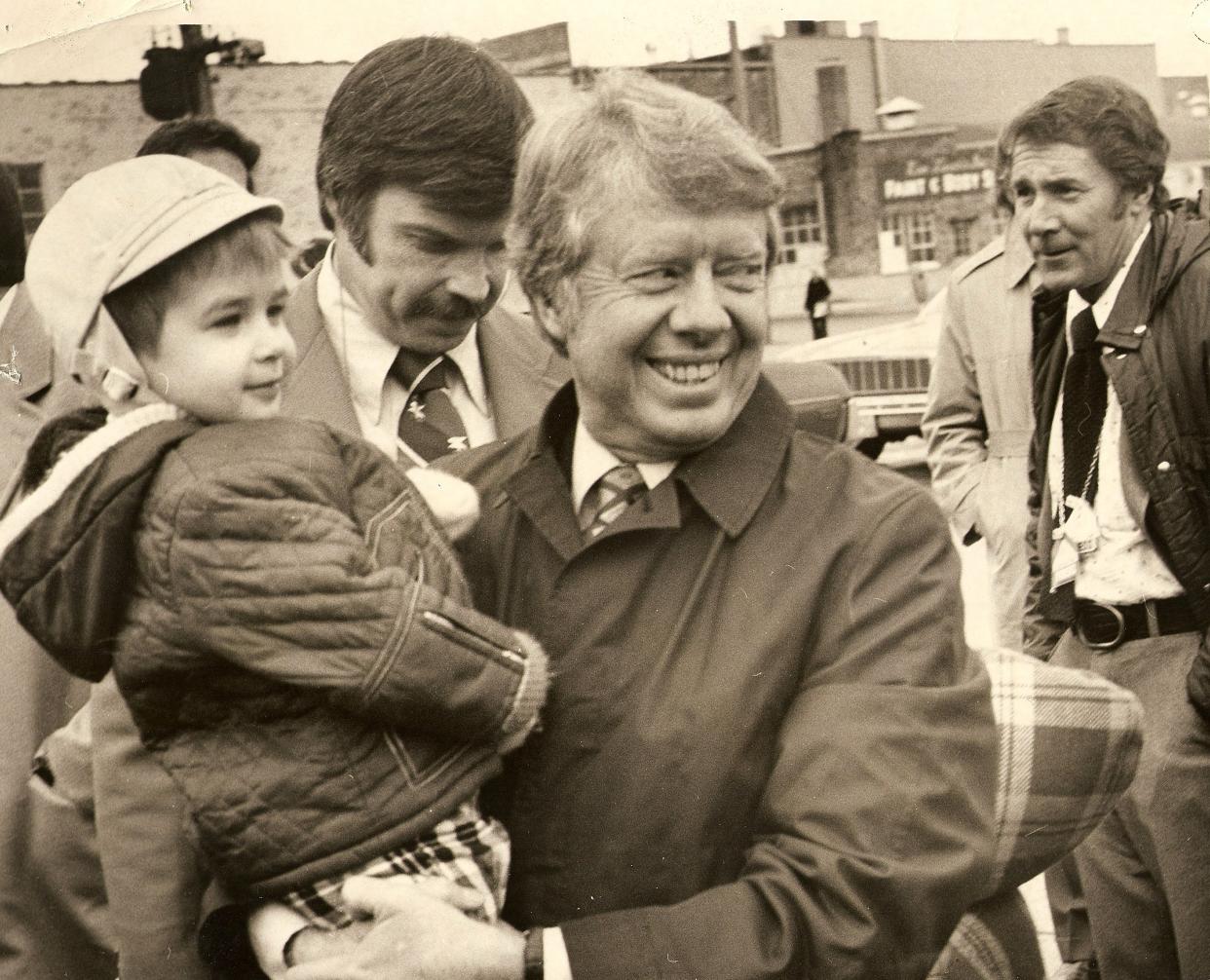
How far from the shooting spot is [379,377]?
272 cm

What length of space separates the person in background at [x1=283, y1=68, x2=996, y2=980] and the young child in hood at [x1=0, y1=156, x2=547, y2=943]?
0.32 feet

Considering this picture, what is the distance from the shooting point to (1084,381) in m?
3.86

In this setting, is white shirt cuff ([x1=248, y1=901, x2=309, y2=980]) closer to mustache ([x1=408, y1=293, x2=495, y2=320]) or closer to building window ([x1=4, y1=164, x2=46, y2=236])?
mustache ([x1=408, y1=293, x2=495, y2=320])

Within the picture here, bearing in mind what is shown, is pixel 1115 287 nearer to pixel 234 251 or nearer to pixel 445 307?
pixel 445 307

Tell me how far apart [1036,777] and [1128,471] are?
1869 mm

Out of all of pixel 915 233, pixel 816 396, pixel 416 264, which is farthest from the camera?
pixel 915 233

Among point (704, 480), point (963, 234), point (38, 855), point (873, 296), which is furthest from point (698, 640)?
point (873, 296)

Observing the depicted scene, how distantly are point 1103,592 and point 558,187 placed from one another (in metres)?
2.18

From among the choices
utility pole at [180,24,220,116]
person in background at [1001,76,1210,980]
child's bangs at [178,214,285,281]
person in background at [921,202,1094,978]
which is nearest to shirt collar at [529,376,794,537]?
child's bangs at [178,214,285,281]

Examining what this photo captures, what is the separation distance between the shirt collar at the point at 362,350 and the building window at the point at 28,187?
2.20 feet

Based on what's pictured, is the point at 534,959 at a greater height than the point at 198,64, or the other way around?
the point at 198,64

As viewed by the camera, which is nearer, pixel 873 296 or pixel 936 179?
pixel 936 179

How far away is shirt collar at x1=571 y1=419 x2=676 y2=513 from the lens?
2119 mm

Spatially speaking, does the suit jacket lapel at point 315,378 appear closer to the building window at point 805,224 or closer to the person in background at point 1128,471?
the building window at point 805,224
